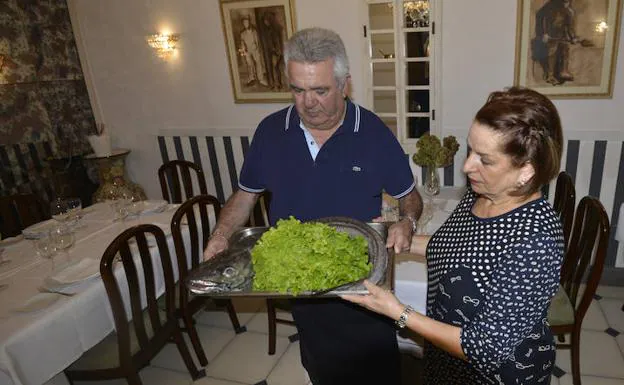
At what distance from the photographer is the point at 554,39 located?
10.0 feet

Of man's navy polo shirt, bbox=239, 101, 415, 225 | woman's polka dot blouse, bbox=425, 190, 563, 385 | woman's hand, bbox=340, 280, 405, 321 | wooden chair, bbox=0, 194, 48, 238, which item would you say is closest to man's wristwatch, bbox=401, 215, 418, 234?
man's navy polo shirt, bbox=239, 101, 415, 225

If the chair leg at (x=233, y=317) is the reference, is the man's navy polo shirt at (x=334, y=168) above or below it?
above

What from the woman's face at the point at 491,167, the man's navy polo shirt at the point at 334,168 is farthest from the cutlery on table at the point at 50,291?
the woman's face at the point at 491,167

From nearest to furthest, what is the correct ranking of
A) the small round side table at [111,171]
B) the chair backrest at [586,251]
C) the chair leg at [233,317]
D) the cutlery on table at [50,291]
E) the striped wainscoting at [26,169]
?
the chair backrest at [586,251]
the cutlery on table at [50,291]
the chair leg at [233,317]
the striped wainscoting at [26,169]
the small round side table at [111,171]

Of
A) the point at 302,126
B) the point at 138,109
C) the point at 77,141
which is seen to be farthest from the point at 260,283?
the point at 77,141

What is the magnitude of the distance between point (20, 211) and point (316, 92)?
2.87 metres

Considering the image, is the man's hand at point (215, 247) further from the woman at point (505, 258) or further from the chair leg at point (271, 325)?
the chair leg at point (271, 325)

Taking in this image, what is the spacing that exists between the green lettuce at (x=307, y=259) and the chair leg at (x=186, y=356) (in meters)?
1.43

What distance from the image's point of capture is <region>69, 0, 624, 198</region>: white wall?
3205mm

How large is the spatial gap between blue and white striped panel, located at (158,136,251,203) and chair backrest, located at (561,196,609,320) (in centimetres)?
304

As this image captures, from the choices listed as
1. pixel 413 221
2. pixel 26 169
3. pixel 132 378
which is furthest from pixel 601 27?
pixel 26 169

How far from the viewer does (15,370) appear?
1804 mm

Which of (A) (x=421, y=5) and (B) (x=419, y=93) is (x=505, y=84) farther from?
(A) (x=421, y=5)

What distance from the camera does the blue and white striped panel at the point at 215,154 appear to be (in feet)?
14.4
